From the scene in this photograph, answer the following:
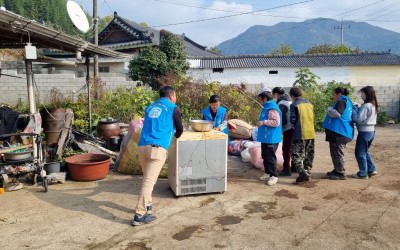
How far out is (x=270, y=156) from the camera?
5695 millimetres

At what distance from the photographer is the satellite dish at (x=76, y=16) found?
7183 millimetres

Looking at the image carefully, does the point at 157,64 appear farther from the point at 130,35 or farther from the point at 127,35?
the point at 127,35

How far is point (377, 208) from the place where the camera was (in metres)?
4.65

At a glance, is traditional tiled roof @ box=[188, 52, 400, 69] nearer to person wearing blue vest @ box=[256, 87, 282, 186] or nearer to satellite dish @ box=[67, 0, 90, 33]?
satellite dish @ box=[67, 0, 90, 33]

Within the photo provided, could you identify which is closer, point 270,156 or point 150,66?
point 270,156

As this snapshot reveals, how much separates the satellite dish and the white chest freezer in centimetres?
405

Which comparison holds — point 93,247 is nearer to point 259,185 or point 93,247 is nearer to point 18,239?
point 18,239

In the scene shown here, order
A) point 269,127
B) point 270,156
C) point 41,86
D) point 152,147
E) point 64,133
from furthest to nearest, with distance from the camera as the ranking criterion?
1. point 41,86
2. point 64,133
3. point 270,156
4. point 269,127
5. point 152,147

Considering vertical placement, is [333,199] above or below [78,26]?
below

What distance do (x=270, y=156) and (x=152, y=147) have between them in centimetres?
240

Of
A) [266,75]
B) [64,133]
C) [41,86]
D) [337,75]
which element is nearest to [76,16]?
[64,133]

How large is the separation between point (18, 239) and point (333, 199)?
423 cm

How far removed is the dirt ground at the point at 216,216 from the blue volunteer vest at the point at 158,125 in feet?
3.39

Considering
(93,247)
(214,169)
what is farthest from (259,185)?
(93,247)
